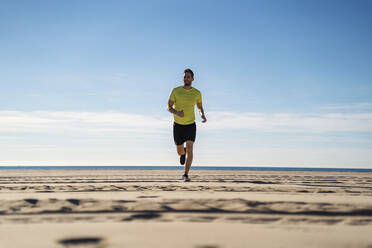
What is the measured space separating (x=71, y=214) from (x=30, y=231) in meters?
0.37

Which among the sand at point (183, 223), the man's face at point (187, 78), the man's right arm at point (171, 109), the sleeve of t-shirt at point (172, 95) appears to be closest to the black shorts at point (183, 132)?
the man's right arm at point (171, 109)

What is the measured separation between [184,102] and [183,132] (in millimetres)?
505

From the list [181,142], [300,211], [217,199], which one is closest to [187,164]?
[181,142]

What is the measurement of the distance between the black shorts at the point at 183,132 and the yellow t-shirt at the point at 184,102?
2.7 inches

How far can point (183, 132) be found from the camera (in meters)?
5.05

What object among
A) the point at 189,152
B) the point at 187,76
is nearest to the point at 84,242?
the point at 189,152

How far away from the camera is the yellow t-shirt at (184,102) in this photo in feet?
16.6

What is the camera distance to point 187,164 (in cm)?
480

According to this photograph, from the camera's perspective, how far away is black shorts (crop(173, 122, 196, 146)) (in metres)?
5.00

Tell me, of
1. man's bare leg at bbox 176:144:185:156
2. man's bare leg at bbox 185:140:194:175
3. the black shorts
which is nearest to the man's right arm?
the black shorts

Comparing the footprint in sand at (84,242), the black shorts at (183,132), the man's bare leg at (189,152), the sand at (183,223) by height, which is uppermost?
the black shorts at (183,132)

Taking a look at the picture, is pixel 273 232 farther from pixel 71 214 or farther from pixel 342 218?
pixel 71 214

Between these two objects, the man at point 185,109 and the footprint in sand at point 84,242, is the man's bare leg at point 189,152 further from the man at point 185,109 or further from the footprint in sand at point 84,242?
the footprint in sand at point 84,242

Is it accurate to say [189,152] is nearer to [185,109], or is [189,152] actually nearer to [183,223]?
[185,109]
